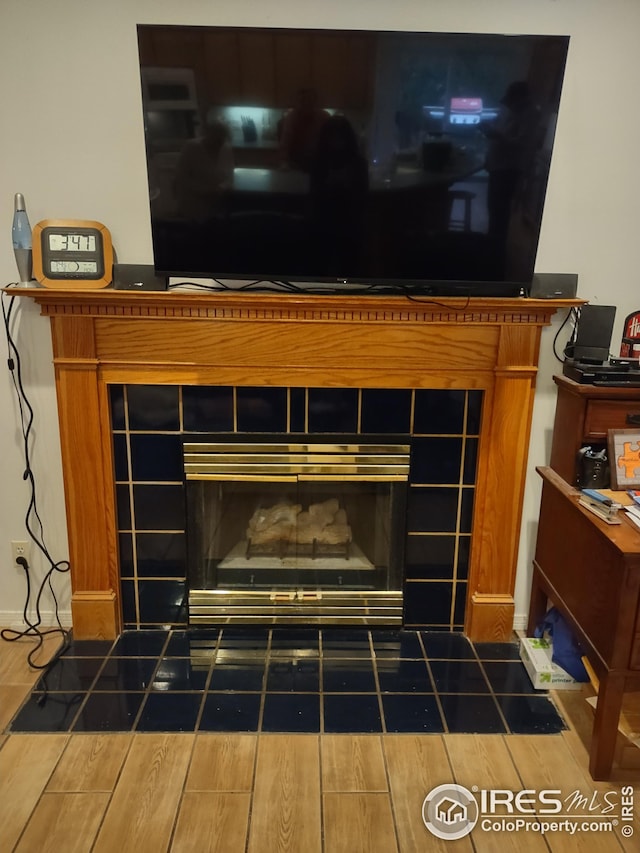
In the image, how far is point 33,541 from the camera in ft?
7.68

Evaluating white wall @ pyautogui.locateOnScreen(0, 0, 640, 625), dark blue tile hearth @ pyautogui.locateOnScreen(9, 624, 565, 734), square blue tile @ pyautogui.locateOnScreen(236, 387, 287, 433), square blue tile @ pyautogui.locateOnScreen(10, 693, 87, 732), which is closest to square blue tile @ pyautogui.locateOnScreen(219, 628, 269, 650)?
dark blue tile hearth @ pyautogui.locateOnScreen(9, 624, 565, 734)

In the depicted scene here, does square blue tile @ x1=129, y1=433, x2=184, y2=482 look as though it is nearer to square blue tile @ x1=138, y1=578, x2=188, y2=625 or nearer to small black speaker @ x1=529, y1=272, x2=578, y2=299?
square blue tile @ x1=138, y1=578, x2=188, y2=625

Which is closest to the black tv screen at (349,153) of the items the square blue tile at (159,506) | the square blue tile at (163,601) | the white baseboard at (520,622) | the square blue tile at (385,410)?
the square blue tile at (385,410)

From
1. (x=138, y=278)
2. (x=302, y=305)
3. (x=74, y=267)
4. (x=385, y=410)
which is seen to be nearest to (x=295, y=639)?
(x=385, y=410)

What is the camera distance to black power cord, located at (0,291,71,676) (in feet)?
7.16

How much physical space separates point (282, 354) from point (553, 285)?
37.5 inches

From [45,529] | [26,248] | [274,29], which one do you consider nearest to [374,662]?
[45,529]

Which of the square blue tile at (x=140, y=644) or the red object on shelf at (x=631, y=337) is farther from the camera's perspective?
the square blue tile at (x=140, y=644)

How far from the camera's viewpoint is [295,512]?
2.45 metres

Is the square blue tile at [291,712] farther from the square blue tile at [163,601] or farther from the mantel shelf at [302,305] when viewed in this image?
the mantel shelf at [302,305]

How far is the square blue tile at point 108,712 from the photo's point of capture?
1916mm

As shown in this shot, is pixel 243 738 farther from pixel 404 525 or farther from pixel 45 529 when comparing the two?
pixel 45 529

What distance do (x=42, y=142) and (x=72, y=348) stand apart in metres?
0.66
